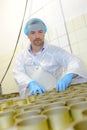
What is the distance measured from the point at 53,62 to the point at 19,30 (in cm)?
145

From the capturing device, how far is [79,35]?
3.06 metres

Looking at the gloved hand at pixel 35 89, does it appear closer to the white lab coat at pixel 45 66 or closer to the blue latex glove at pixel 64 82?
the blue latex glove at pixel 64 82

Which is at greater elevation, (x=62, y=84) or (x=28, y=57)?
(x=28, y=57)

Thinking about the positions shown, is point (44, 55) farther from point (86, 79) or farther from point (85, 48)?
point (85, 48)

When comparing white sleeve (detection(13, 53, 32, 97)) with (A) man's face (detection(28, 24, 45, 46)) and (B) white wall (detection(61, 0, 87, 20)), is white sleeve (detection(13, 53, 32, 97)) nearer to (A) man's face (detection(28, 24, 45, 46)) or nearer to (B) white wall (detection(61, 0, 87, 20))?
(A) man's face (detection(28, 24, 45, 46))

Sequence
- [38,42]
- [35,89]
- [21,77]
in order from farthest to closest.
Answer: [38,42]
[21,77]
[35,89]

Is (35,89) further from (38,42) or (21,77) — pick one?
(38,42)

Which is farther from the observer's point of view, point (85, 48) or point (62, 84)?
point (85, 48)

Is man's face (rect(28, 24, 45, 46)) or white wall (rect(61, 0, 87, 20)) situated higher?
white wall (rect(61, 0, 87, 20))

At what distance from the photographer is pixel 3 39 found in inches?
156

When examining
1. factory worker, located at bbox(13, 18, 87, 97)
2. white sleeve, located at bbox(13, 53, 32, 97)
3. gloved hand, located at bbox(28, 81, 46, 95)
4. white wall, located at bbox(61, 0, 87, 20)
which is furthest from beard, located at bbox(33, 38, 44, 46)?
white wall, located at bbox(61, 0, 87, 20)

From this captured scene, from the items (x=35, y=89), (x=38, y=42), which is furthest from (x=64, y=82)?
(x=38, y=42)

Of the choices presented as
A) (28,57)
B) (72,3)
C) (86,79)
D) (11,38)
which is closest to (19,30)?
(11,38)

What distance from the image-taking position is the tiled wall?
3.02 metres
